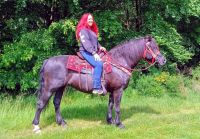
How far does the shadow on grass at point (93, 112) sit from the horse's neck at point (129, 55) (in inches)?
67.7

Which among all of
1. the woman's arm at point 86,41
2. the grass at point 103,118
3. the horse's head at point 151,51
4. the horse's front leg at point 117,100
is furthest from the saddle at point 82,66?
the grass at point 103,118

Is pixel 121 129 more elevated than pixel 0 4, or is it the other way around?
pixel 0 4

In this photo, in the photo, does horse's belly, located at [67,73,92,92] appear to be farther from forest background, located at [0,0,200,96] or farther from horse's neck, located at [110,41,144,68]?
forest background, located at [0,0,200,96]

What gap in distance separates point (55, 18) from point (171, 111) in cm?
496

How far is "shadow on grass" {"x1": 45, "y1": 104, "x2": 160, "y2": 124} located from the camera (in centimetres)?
1065

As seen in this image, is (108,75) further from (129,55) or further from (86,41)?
(86,41)

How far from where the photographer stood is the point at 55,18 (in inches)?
533


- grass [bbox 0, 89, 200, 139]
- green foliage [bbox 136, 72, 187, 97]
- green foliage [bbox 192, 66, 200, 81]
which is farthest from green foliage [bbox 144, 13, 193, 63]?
green foliage [bbox 192, 66, 200, 81]

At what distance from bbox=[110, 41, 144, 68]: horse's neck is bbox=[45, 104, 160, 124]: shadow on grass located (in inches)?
67.7

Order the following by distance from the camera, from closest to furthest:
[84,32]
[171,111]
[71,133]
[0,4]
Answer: [71,133] → [84,32] → [171,111] → [0,4]

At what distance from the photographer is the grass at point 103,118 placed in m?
8.72

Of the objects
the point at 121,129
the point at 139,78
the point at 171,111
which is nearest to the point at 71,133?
the point at 121,129

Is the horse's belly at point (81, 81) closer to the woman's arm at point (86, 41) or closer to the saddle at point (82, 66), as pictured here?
the saddle at point (82, 66)

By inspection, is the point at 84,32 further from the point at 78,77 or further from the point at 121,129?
the point at 121,129
